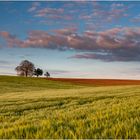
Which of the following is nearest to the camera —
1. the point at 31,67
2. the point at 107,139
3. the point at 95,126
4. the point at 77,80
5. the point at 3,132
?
the point at 107,139

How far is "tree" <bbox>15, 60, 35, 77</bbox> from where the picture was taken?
448ft

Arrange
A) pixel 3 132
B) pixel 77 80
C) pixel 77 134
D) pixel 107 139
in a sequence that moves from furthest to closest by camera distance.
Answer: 1. pixel 77 80
2. pixel 3 132
3. pixel 77 134
4. pixel 107 139

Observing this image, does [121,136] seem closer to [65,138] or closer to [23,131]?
[65,138]

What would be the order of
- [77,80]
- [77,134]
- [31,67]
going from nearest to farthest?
1. [77,134]
2. [77,80]
3. [31,67]

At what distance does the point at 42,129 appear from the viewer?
6.47 m

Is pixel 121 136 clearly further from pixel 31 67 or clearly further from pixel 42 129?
pixel 31 67

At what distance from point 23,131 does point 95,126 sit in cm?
154

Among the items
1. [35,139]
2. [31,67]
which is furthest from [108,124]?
[31,67]

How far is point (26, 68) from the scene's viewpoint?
13875 cm

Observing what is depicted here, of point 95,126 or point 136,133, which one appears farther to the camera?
point 95,126

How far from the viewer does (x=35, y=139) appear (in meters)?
5.52

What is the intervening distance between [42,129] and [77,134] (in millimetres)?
911

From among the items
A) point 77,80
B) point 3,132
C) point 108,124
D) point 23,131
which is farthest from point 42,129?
point 77,80

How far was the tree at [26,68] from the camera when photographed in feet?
448
